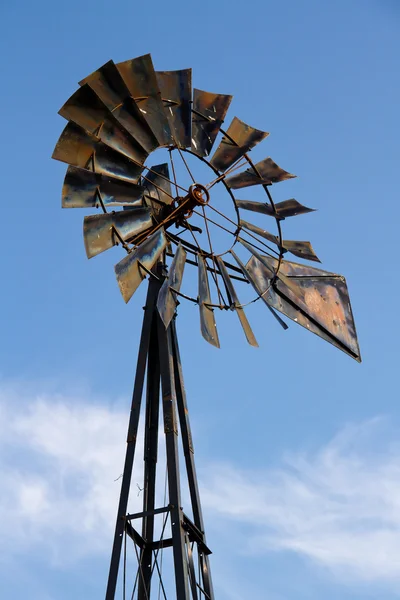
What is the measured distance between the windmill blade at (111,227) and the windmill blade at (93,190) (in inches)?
5.1

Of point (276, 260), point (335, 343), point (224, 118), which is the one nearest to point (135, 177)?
point (224, 118)

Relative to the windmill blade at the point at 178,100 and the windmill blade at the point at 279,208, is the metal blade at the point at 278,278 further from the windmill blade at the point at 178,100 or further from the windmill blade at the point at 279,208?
the windmill blade at the point at 178,100

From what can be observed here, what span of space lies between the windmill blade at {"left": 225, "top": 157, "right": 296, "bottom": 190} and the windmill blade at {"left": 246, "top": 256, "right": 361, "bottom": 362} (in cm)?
76

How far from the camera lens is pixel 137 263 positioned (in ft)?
29.3

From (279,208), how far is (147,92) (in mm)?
2039

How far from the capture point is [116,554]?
861 cm

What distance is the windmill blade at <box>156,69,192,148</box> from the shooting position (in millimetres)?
9430

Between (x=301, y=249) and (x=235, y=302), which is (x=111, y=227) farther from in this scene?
(x=301, y=249)

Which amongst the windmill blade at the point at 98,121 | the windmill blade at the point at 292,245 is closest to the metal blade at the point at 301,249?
the windmill blade at the point at 292,245

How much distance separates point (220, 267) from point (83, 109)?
7.01 ft

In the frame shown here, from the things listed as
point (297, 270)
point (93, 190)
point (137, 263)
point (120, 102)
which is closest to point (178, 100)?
point (120, 102)

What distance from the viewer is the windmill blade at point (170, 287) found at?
8992mm

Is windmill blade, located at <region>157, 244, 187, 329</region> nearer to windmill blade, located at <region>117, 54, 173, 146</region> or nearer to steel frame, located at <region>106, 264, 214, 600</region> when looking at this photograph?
steel frame, located at <region>106, 264, 214, 600</region>

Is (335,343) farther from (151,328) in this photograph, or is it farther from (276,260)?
(151,328)
